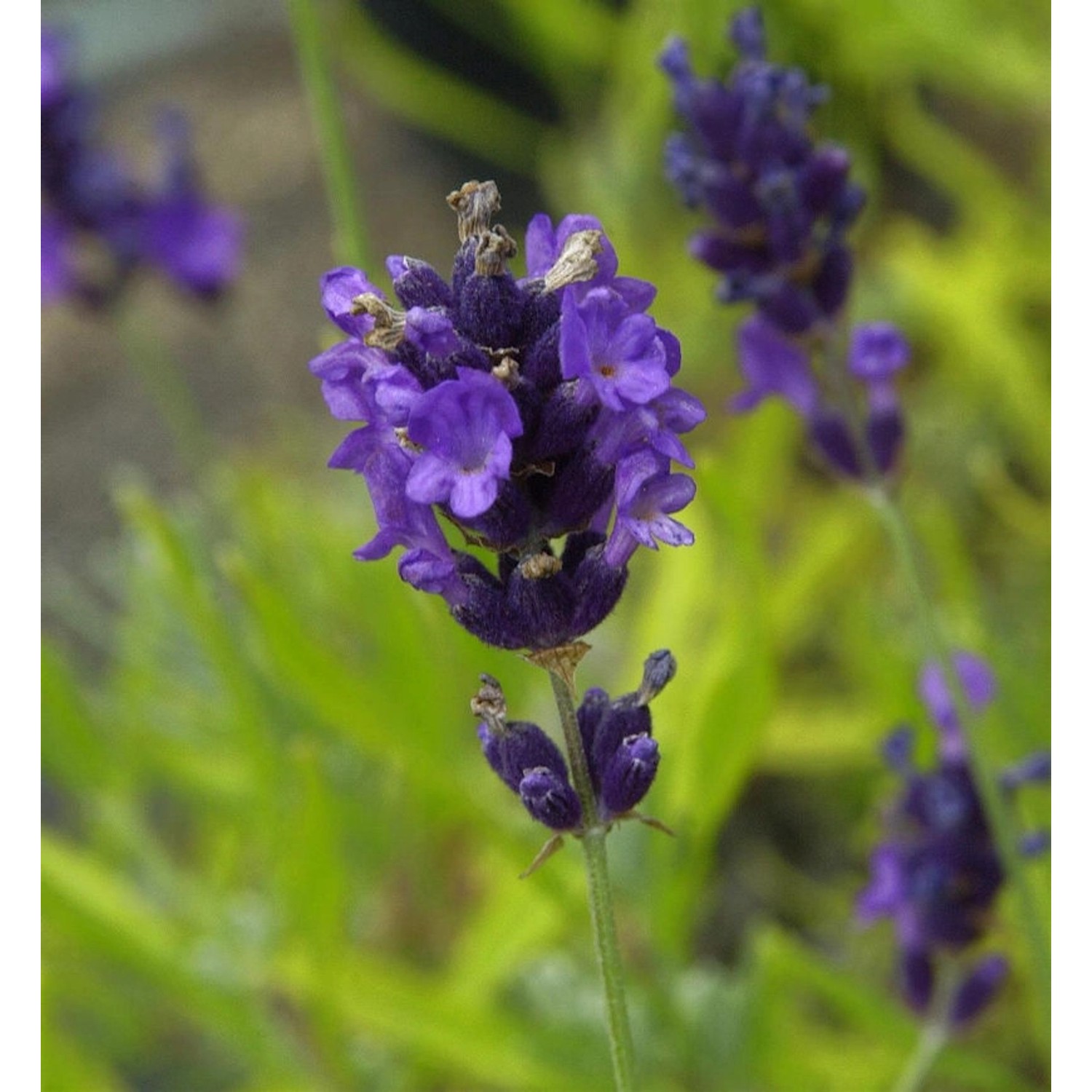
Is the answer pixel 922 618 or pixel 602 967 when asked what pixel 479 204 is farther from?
pixel 922 618

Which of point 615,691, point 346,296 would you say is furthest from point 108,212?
point 346,296

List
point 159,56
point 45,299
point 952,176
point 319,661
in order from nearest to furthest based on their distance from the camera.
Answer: point 319,661 < point 45,299 < point 952,176 < point 159,56

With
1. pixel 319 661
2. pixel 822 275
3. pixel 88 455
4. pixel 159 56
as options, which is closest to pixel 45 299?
pixel 319 661

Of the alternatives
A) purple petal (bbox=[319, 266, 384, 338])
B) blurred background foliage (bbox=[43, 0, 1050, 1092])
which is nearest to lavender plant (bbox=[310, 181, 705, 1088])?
purple petal (bbox=[319, 266, 384, 338])

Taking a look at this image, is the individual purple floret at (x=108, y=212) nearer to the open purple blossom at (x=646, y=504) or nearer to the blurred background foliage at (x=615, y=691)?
the blurred background foliage at (x=615, y=691)

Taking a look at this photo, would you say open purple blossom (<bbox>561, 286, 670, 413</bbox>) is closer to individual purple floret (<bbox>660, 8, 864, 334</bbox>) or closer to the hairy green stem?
individual purple floret (<bbox>660, 8, 864, 334</bbox>)

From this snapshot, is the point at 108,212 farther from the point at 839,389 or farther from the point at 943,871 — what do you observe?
the point at 943,871
